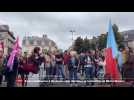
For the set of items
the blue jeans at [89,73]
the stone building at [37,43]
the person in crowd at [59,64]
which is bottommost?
the blue jeans at [89,73]

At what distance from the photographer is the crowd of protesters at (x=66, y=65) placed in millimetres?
8648

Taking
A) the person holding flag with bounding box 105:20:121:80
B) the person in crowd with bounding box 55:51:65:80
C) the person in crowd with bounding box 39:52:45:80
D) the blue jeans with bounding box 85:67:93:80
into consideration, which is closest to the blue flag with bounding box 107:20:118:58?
the person holding flag with bounding box 105:20:121:80

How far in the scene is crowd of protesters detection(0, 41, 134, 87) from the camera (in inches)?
340

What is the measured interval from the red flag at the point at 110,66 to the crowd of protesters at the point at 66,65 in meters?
0.07

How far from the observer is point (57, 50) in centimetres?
873

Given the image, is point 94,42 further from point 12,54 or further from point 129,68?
point 12,54

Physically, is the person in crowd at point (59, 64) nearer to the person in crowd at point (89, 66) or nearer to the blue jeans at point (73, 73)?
the blue jeans at point (73, 73)

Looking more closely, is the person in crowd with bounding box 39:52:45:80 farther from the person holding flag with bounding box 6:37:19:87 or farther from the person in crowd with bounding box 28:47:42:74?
the person holding flag with bounding box 6:37:19:87

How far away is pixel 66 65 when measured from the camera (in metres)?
8.79

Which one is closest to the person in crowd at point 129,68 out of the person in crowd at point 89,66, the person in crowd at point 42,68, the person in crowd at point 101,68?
the person in crowd at point 101,68

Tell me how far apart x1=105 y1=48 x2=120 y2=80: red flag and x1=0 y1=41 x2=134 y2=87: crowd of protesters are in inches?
2.8
